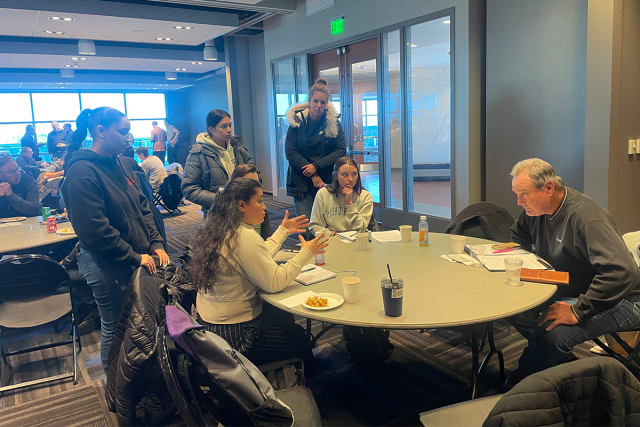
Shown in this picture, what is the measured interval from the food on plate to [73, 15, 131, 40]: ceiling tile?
6678 mm

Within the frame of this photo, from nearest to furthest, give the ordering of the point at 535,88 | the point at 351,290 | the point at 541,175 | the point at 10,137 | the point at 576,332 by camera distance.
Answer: the point at 351,290
the point at 576,332
the point at 541,175
the point at 535,88
the point at 10,137

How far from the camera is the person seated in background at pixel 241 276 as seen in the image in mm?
1986

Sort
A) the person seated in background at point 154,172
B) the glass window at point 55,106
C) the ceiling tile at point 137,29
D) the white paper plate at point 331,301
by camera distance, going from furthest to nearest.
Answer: the glass window at point 55,106
the person seated in background at point 154,172
the ceiling tile at point 137,29
the white paper plate at point 331,301

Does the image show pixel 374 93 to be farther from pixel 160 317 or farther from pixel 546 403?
pixel 546 403

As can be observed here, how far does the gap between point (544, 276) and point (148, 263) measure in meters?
1.99

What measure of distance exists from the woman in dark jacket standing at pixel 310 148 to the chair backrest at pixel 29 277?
1.93 m

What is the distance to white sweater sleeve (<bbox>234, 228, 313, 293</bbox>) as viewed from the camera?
1.97 meters

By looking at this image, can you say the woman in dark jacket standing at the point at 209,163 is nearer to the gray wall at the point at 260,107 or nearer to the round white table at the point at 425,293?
the round white table at the point at 425,293

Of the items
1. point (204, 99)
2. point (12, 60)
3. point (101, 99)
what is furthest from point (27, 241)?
point (101, 99)

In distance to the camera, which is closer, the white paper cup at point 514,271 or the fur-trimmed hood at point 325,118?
the white paper cup at point 514,271

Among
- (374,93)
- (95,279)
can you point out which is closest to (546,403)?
(95,279)

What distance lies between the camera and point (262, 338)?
2.04 m

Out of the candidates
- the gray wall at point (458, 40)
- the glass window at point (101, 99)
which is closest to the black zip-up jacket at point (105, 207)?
the gray wall at point (458, 40)

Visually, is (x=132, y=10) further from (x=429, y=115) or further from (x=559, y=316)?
(x=559, y=316)
